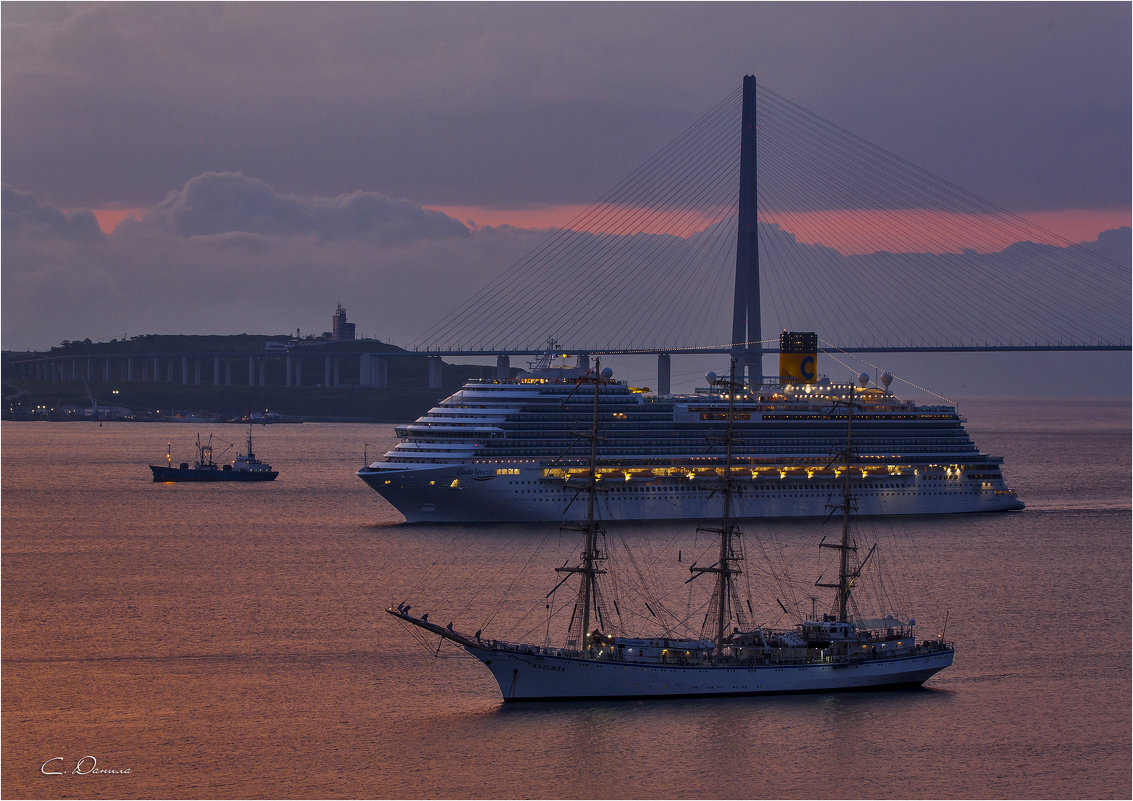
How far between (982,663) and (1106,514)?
30686mm

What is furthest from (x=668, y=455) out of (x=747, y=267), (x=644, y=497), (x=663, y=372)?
(x=663, y=372)

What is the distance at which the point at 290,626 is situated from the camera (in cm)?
2953

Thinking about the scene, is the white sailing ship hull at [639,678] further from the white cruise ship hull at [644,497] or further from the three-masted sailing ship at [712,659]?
the white cruise ship hull at [644,497]

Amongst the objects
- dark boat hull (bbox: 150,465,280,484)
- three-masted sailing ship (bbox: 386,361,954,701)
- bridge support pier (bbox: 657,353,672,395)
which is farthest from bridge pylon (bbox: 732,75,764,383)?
three-masted sailing ship (bbox: 386,361,954,701)

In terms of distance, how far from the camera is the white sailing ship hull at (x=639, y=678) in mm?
23906

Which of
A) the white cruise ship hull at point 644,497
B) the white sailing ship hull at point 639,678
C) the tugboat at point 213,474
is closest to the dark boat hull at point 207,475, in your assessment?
the tugboat at point 213,474

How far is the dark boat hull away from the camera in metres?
69.8

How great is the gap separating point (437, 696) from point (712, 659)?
4571 mm

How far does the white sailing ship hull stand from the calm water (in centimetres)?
30

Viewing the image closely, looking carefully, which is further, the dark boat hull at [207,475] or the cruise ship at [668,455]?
the dark boat hull at [207,475]

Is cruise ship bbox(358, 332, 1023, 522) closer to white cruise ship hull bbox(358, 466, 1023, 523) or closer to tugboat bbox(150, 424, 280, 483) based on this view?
white cruise ship hull bbox(358, 466, 1023, 523)
